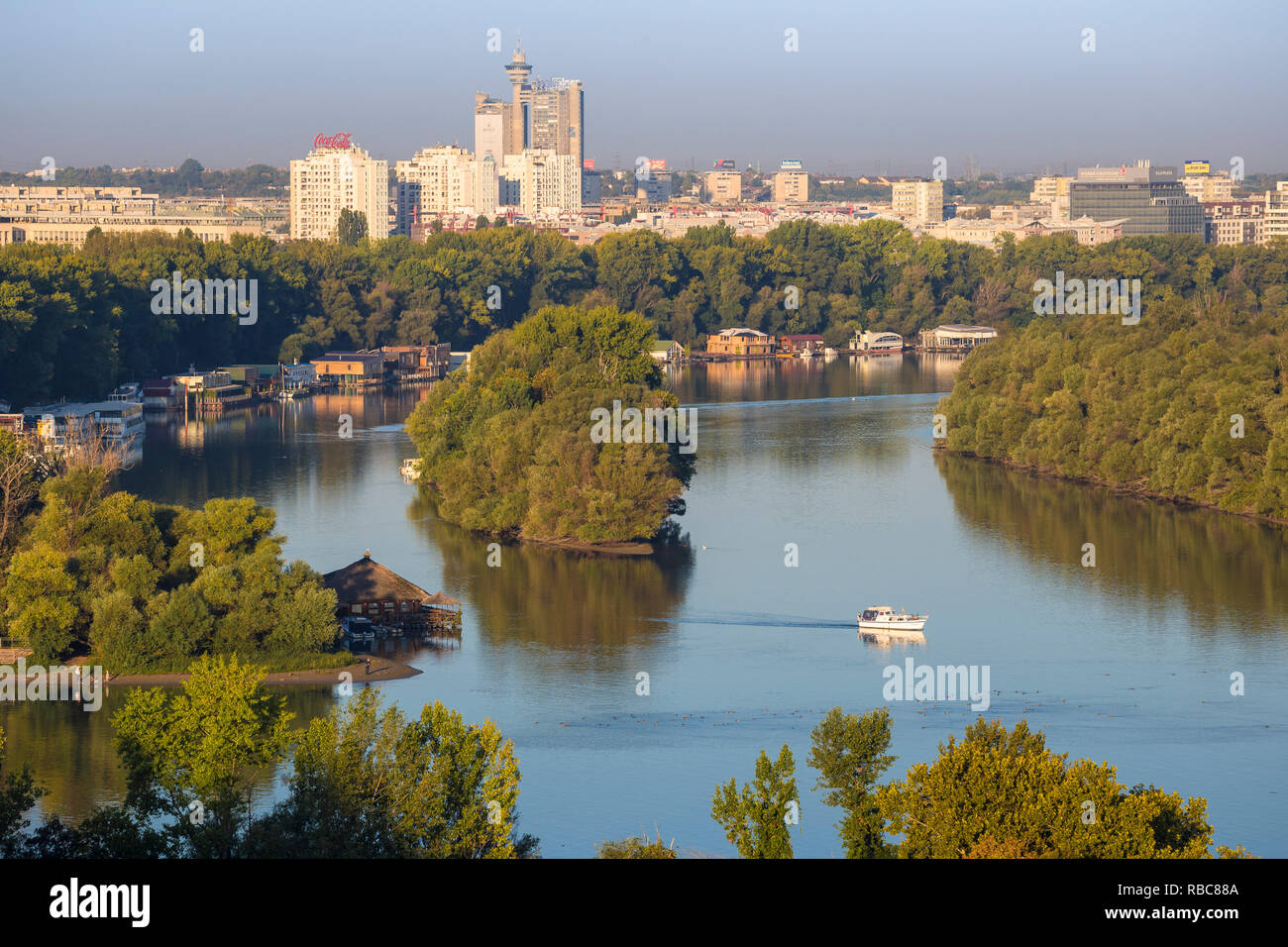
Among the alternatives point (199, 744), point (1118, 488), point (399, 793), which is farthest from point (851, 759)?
point (1118, 488)

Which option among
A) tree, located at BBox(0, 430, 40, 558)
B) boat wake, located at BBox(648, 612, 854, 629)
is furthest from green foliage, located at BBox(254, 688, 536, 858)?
tree, located at BBox(0, 430, 40, 558)

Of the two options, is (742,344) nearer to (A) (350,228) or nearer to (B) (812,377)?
(B) (812,377)

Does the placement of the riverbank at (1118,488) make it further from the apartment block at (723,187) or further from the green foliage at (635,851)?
the apartment block at (723,187)

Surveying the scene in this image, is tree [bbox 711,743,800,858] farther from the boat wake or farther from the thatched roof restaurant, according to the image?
the thatched roof restaurant

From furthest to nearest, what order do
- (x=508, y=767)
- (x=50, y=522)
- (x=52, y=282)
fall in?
(x=52, y=282), (x=50, y=522), (x=508, y=767)

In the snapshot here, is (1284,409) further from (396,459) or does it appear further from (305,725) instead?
(305,725)

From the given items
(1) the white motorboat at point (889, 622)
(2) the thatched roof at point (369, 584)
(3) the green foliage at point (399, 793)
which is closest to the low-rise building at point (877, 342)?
(1) the white motorboat at point (889, 622)
